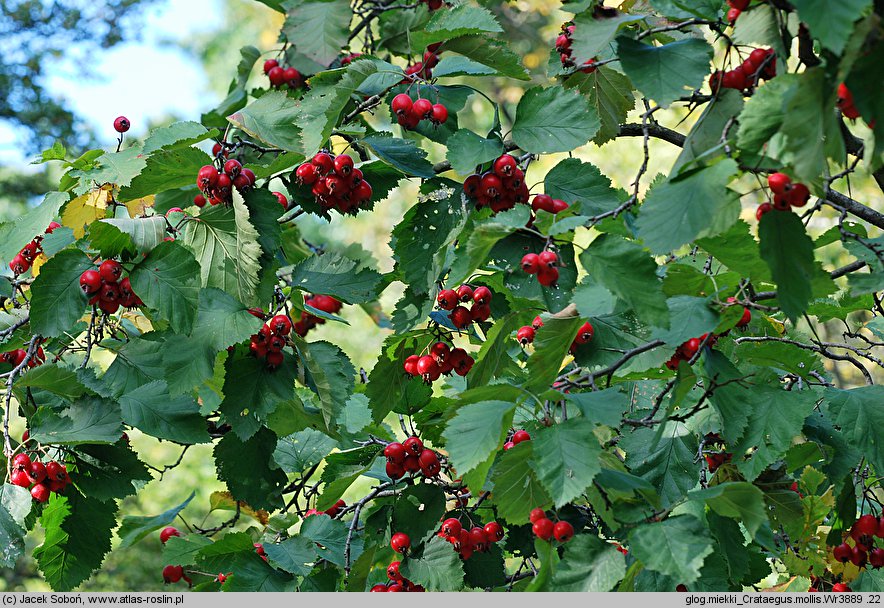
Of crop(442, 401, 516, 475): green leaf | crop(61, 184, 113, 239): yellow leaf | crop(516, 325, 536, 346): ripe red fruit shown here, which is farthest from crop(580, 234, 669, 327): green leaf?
crop(61, 184, 113, 239): yellow leaf

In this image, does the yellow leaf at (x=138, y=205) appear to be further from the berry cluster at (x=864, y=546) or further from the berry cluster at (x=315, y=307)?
the berry cluster at (x=864, y=546)

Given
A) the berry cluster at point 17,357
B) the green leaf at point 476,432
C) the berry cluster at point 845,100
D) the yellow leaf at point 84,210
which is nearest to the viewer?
the berry cluster at point 845,100

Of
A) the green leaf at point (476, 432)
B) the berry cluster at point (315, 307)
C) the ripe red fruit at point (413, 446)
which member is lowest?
the berry cluster at point (315, 307)

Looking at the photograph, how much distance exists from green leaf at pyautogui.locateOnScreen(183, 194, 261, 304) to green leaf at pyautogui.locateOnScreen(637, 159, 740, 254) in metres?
0.78

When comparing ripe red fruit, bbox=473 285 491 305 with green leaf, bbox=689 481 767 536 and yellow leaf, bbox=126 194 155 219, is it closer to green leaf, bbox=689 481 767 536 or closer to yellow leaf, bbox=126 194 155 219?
green leaf, bbox=689 481 767 536

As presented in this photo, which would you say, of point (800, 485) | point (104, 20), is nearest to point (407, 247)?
point (800, 485)

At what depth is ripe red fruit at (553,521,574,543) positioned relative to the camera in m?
1.29

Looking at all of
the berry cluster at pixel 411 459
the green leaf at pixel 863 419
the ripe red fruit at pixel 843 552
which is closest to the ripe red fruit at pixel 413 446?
the berry cluster at pixel 411 459

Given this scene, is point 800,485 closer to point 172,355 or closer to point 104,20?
point 172,355

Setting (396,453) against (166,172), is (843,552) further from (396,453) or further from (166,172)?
(166,172)

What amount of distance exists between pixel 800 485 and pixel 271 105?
1.55m

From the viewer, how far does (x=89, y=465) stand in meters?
1.75

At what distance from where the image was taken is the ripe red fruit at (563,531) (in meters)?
1.29

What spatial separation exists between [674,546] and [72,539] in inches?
52.3
